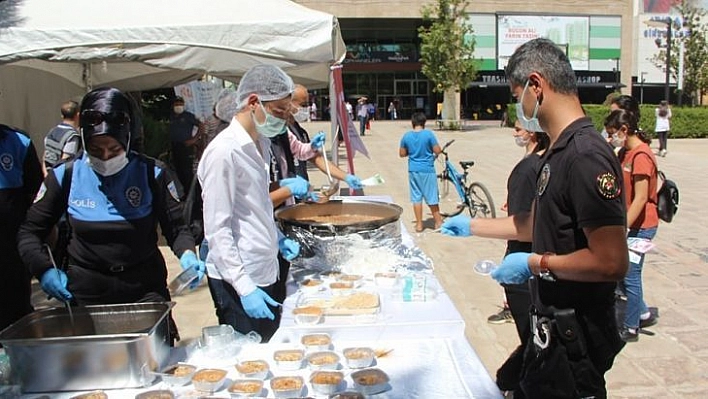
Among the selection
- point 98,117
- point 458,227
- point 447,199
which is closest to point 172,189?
point 98,117

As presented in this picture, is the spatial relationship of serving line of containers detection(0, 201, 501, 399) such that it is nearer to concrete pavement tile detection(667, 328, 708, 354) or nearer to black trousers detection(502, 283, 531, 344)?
black trousers detection(502, 283, 531, 344)

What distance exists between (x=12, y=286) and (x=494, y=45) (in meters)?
37.9

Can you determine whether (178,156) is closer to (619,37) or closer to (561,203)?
(561,203)

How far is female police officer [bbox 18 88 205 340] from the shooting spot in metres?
2.39

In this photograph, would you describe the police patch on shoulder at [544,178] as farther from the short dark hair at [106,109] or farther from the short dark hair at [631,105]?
the short dark hair at [631,105]

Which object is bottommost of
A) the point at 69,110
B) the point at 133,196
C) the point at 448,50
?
the point at 133,196

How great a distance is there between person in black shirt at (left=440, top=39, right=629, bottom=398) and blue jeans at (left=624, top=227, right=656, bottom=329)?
244 centimetres

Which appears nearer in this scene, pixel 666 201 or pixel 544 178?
pixel 544 178

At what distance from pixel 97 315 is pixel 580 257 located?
5.66 feet

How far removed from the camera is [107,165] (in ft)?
7.91

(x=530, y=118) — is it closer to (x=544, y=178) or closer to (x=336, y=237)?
(x=544, y=178)

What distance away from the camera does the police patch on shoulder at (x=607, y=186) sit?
5.78 feet

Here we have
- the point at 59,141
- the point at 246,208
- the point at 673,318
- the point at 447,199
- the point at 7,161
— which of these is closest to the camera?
the point at 246,208

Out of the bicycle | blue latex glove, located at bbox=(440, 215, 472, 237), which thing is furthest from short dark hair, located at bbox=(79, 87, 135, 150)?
the bicycle
